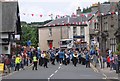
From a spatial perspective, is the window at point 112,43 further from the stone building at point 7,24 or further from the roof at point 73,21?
the roof at point 73,21

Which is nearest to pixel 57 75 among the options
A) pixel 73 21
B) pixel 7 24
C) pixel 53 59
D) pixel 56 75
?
pixel 56 75

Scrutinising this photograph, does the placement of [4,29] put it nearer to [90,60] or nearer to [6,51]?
[6,51]

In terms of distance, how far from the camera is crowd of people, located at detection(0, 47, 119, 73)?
121 ft

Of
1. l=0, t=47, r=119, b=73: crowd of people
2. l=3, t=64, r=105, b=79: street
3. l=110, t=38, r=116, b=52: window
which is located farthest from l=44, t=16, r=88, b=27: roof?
l=3, t=64, r=105, b=79: street

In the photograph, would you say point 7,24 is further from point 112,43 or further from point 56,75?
point 56,75

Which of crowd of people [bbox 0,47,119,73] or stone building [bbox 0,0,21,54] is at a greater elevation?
stone building [bbox 0,0,21,54]

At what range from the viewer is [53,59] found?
4697 cm

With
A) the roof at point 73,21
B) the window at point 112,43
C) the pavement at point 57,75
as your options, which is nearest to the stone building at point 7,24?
the window at point 112,43

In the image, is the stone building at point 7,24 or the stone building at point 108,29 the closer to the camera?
the stone building at point 7,24

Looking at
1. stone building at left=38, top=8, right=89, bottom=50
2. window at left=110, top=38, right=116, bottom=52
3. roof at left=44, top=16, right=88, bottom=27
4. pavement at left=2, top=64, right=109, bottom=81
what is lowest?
pavement at left=2, top=64, right=109, bottom=81

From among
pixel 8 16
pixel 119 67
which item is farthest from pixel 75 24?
pixel 119 67

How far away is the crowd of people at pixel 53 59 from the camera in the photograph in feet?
121

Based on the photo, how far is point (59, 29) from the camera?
8688 cm

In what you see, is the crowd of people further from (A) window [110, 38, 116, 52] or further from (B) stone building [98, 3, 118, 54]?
(B) stone building [98, 3, 118, 54]
